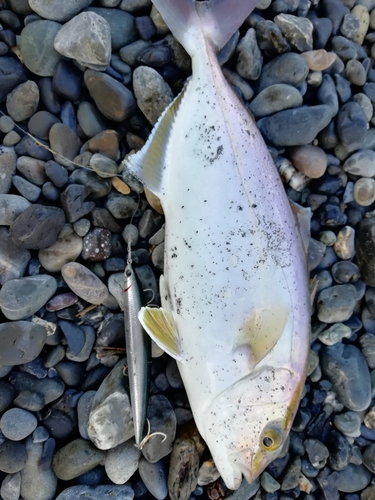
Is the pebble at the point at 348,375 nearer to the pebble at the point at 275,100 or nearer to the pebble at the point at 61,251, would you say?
the pebble at the point at 275,100

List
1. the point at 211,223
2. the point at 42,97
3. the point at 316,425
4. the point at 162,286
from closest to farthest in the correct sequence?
1. the point at 211,223
2. the point at 162,286
3. the point at 42,97
4. the point at 316,425

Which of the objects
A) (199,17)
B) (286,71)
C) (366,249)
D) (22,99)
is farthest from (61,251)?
(366,249)

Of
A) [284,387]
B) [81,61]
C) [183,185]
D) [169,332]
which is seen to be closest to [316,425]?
[284,387]

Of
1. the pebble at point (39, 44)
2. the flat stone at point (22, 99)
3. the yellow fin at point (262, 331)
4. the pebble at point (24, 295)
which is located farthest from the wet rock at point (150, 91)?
the yellow fin at point (262, 331)

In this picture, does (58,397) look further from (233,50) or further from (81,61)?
(233,50)

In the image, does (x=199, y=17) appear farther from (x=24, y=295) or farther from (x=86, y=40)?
(x=24, y=295)

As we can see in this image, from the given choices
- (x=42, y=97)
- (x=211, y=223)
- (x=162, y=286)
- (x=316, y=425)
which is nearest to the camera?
(x=211, y=223)

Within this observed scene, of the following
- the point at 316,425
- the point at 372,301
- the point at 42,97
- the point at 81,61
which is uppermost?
the point at 81,61
